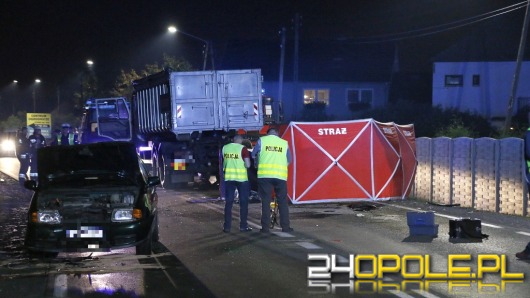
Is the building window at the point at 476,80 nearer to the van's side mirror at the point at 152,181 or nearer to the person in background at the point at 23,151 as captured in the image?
the person in background at the point at 23,151

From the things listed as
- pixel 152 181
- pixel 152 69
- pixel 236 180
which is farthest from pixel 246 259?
pixel 152 69

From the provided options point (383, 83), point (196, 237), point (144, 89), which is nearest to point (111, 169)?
point (196, 237)

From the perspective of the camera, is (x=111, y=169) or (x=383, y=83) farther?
(x=383, y=83)

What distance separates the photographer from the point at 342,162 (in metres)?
17.4

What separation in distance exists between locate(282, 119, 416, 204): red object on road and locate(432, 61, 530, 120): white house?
3269 cm

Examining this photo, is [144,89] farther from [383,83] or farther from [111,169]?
[383,83]

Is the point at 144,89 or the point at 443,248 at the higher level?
the point at 144,89

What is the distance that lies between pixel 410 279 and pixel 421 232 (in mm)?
3350

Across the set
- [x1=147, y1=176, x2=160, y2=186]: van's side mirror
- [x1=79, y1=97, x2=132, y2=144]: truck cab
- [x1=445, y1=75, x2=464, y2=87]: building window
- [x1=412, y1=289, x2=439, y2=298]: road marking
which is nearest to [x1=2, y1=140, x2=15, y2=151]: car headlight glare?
[x1=445, y1=75, x2=464, y2=87]: building window

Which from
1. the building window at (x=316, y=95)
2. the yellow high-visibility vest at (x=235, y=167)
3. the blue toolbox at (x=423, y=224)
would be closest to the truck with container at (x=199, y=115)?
the yellow high-visibility vest at (x=235, y=167)

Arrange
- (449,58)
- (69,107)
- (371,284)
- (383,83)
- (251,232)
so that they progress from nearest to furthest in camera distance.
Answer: (371,284) < (251,232) < (449,58) < (383,83) < (69,107)

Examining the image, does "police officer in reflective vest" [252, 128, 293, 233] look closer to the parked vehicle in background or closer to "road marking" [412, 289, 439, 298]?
the parked vehicle in background

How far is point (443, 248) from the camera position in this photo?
10.9 meters

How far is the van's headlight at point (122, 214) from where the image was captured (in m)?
9.74
